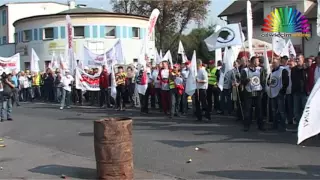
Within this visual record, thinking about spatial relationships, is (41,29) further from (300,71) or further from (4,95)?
(300,71)

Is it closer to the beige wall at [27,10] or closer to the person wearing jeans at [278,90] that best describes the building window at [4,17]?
the beige wall at [27,10]

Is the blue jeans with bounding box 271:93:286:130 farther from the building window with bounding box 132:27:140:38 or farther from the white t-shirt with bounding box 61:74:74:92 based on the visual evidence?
the building window with bounding box 132:27:140:38

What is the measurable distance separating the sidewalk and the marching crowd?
4551mm

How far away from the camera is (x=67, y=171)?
29.0 ft

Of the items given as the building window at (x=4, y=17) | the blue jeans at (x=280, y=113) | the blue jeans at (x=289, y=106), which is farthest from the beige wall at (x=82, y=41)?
the blue jeans at (x=280, y=113)

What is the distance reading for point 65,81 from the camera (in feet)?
69.8

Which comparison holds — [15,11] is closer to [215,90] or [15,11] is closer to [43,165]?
[215,90]

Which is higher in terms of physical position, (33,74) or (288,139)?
(33,74)

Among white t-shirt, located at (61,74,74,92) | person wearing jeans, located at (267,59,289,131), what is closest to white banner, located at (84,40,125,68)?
white t-shirt, located at (61,74,74,92)

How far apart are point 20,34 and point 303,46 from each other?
31.9 meters

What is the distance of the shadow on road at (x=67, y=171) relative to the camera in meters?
8.50

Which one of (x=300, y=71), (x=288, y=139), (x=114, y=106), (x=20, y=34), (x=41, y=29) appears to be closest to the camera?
(x=288, y=139)

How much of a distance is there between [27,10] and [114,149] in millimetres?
72221

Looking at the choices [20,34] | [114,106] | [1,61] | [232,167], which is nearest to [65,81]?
[114,106]
